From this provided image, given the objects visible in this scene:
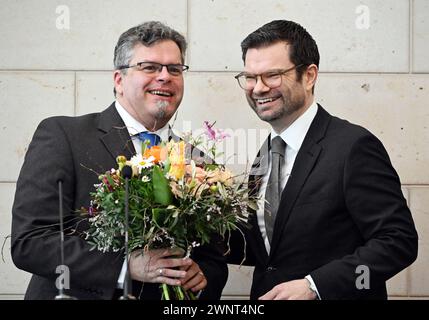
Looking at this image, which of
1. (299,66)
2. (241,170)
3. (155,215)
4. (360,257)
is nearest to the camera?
(155,215)

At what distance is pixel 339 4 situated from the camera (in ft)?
15.9

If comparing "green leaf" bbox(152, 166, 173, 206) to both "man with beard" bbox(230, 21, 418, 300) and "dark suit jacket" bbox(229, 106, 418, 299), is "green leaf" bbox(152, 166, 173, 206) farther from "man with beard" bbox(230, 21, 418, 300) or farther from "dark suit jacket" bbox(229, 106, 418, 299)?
"dark suit jacket" bbox(229, 106, 418, 299)

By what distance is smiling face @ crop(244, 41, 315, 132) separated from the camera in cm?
382

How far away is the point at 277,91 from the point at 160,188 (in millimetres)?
1007

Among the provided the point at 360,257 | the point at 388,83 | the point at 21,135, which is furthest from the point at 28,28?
the point at 360,257

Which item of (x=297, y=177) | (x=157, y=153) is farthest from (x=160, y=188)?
(x=297, y=177)

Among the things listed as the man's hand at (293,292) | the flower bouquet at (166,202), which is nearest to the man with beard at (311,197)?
the man's hand at (293,292)

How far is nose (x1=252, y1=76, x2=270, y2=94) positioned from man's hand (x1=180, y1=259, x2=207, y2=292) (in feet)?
2.93

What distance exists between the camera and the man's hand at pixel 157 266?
3.23 meters

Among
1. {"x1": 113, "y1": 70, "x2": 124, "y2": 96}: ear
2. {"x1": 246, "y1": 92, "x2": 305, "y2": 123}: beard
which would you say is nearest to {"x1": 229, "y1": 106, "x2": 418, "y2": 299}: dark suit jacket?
{"x1": 246, "y1": 92, "x2": 305, "y2": 123}: beard

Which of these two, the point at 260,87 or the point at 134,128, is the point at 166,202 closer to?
the point at 134,128
